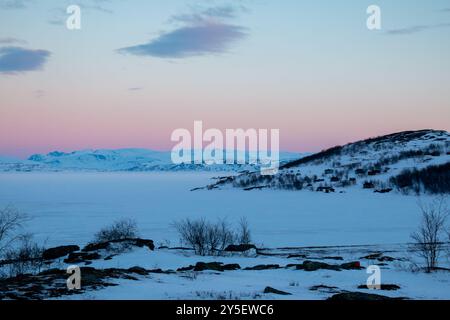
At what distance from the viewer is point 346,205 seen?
64812 mm

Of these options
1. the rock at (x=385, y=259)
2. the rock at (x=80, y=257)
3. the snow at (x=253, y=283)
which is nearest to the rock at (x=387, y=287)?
the snow at (x=253, y=283)

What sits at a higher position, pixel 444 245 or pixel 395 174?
pixel 395 174

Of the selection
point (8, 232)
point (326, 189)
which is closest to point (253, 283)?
point (8, 232)

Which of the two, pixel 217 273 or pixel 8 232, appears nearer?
pixel 217 273

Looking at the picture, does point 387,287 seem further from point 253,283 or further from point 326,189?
point 326,189

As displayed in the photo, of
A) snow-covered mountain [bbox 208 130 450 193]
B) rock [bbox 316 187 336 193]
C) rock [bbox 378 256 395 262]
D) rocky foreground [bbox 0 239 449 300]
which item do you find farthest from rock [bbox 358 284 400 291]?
rock [bbox 316 187 336 193]

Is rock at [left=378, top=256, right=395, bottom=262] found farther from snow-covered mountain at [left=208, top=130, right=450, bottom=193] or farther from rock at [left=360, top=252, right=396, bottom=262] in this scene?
snow-covered mountain at [left=208, top=130, right=450, bottom=193]

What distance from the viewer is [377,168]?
354 ft

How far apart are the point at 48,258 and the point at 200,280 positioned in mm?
13794

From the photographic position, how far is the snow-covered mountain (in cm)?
8891

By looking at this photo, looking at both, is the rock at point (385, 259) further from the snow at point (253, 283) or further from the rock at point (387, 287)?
the rock at point (387, 287)

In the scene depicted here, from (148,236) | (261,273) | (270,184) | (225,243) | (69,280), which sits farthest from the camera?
(270,184)
